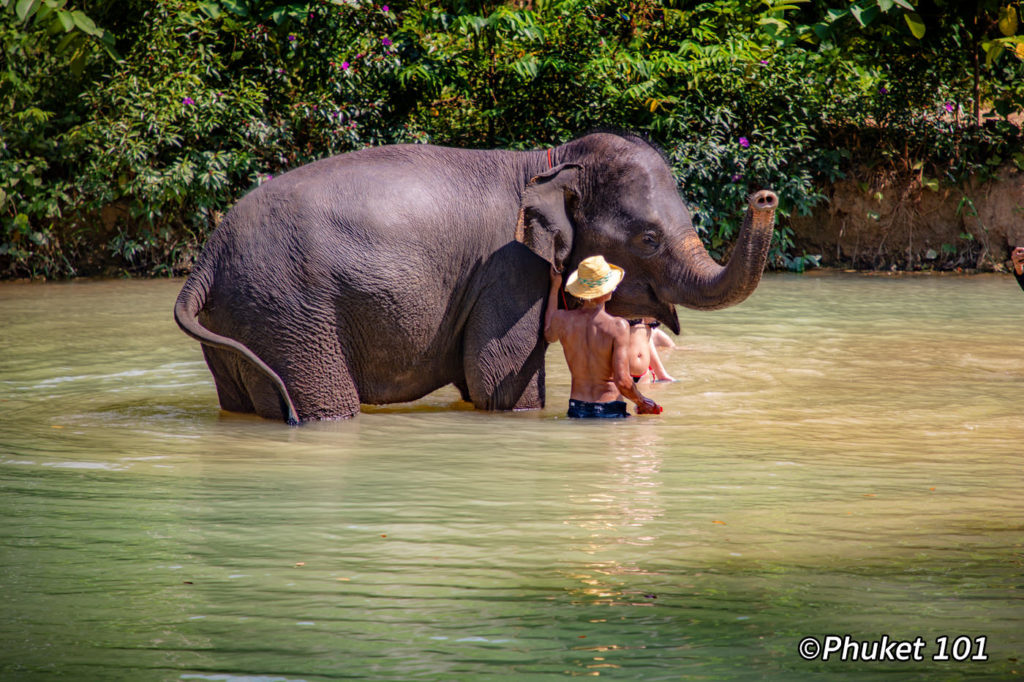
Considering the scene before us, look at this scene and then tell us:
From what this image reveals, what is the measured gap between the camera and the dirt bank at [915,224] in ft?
48.7

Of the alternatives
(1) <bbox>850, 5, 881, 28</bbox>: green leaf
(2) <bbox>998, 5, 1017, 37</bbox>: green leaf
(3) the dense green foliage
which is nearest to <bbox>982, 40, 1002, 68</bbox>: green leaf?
(2) <bbox>998, 5, 1017, 37</bbox>: green leaf

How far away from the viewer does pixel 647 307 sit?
22.6 feet

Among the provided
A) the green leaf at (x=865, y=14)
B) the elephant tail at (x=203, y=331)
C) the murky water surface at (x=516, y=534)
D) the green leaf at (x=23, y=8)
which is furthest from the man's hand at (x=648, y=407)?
the green leaf at (x=865, y=14)

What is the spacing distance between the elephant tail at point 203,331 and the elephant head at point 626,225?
55.3 inches

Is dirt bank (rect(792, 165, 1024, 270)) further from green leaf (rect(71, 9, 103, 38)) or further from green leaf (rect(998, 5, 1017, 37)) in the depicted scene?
green leaf (rect(71, 9, 103, 38))

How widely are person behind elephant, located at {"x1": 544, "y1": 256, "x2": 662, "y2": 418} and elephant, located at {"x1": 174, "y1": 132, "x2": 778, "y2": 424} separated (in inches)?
6.4

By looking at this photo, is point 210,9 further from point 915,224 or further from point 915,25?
point 915,224

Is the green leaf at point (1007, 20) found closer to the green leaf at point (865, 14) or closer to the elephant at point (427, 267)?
the green leaf at point (865, 14)

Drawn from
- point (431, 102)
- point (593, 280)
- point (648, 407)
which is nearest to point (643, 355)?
point (648, 407)

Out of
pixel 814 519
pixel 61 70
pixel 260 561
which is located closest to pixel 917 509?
pixel 814 519

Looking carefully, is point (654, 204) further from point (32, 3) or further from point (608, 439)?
point (32, 3)

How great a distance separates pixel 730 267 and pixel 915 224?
959 cm

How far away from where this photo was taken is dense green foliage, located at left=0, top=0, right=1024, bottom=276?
14430 mm

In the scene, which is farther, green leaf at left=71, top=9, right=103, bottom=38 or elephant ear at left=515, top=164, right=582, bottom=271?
elephant ear at left=515, top=164, right=582, bottom=271
